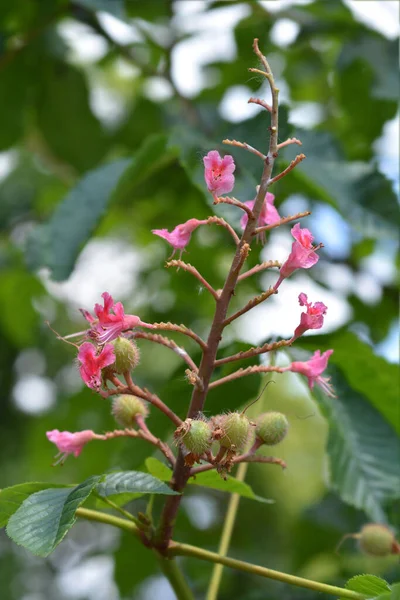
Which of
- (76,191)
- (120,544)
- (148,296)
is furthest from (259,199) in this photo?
(148,296)

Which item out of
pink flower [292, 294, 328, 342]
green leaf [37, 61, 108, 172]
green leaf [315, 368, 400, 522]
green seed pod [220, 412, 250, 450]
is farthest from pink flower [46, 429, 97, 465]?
green leaf [37, 61, 108, 172]

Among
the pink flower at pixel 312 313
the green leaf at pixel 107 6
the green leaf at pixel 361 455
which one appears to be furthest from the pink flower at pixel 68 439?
the green leaf at pixel 107 6

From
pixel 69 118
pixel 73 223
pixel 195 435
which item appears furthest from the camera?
pixel 69 118

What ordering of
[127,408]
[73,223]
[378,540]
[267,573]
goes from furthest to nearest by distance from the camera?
[73,223], [378,540], [127,408], [267,573]

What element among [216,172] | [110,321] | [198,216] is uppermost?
[216,172]

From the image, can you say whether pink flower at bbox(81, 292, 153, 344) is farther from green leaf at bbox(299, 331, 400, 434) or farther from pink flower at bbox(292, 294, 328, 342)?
green leaf at bbox(299, 331, 400, 434)

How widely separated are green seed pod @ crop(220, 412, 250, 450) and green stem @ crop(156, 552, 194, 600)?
13.2 inches

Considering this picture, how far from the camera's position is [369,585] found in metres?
1.18

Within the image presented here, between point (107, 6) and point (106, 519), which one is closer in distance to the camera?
point (106, 519)

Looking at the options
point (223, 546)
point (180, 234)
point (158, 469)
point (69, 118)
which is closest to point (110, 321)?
point (180, 234)

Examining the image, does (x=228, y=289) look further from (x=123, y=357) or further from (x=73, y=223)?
(x=73, y=223)

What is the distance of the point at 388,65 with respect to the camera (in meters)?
2.56

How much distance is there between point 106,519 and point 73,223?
90cm

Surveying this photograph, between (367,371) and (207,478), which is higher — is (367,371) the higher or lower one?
the lower one
